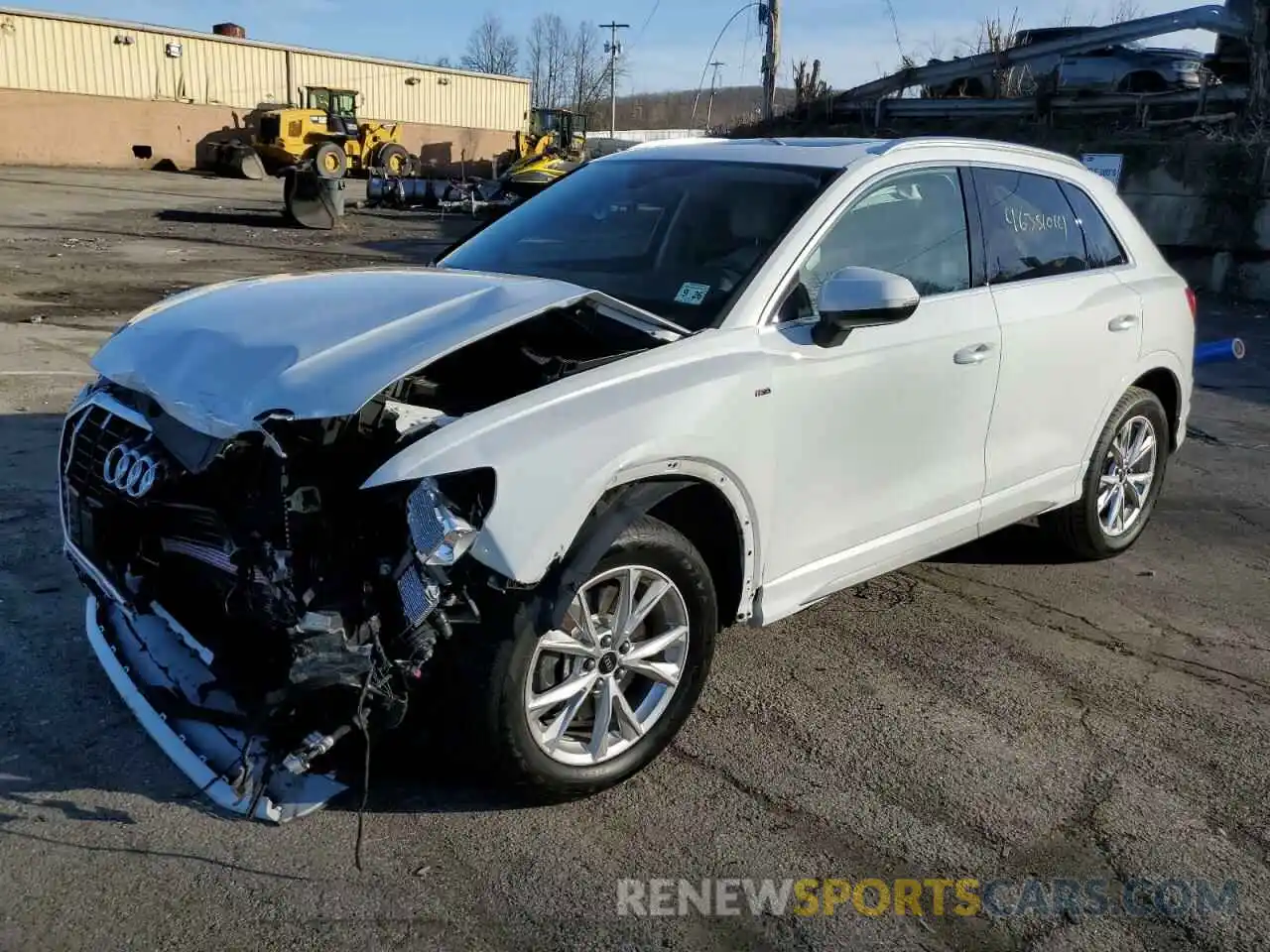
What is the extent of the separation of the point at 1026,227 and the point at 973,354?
2.83ft

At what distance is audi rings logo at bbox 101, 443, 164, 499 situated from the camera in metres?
3.13

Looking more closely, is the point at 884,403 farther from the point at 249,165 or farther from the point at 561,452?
the point at 249,165

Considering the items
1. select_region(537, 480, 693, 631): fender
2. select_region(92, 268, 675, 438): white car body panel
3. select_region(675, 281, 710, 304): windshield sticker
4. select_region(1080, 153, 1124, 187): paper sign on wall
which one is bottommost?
select_region(537, 480, 693, 631): fender

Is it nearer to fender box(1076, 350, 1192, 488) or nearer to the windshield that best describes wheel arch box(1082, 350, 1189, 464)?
fender box(1076, 350, 1192, 488)

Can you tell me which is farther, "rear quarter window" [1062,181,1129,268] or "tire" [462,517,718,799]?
"rear quarter window" [1062,181,1129,268]

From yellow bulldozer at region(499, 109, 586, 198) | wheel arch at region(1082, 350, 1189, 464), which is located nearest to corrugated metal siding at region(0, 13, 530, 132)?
yellow bulldozer at region(499, 109, 586, 198)

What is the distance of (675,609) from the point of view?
3.40m

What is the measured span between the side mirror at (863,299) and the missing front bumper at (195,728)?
2.05m

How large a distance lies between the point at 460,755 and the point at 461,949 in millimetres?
548

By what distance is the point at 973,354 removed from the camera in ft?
14.0

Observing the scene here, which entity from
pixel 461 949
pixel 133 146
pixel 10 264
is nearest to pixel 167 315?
pixel 461 949

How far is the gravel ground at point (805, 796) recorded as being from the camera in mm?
2791

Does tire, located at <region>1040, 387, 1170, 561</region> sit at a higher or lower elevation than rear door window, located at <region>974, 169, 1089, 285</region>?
lower

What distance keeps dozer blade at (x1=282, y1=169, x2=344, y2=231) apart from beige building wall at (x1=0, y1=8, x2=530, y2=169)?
23.2 metres
